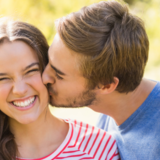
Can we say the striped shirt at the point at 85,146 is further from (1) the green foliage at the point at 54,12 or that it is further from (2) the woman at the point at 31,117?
(1) the green foliage at the point at 54,12

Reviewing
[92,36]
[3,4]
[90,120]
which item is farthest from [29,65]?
[3,4]

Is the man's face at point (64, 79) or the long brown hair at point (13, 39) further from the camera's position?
the man's face at point (64, 79)

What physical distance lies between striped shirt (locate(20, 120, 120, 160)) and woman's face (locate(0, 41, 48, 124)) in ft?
1.11

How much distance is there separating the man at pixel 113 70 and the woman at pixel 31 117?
0.14 meters

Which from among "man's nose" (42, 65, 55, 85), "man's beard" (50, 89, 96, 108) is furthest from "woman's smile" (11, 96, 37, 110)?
"man's beard" (50, 89, 96, 108)

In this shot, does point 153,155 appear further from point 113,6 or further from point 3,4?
point 3,4

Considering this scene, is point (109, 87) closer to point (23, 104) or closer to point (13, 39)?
point (23, 104)

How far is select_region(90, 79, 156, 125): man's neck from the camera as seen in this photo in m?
2.35

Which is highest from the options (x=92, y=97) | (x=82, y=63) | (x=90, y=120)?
(x=82, y=63)

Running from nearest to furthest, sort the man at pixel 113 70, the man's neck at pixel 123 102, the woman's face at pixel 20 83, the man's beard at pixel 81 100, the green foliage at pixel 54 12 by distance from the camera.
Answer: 1. the woman's face at pixel 20 83
2. the man at pixel 113 70
3. the man's neck at pixel 123 102
4. the man's beard at pixel 81 100
5. the green foliage at pixel 54 12

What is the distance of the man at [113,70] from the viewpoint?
2146 mm

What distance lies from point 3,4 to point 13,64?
4100mm

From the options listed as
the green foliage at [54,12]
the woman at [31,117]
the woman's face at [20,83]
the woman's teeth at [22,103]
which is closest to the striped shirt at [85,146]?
the woman at [31,117]

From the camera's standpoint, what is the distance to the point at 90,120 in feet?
17.8
